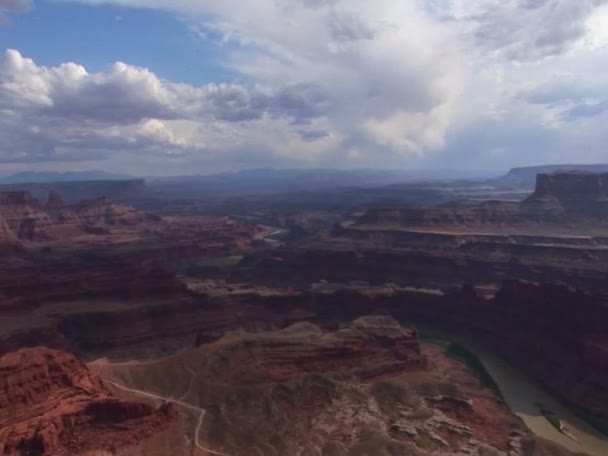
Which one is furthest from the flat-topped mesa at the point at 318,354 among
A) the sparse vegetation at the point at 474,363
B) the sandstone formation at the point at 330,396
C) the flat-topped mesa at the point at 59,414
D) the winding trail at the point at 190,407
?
the flat-topped mesa at the point at 59,414

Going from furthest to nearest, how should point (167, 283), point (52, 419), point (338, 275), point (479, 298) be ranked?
A: point (338, 275) → point (167, 283) → point (479, 298) → point (52, 419)

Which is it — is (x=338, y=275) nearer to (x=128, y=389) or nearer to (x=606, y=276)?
(x=606, y=276)

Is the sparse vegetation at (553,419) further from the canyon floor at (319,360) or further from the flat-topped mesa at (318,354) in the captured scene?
the flat-topped mesa at (318,354)

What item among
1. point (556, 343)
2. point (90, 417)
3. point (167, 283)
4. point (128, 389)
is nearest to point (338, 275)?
point (167, 283)

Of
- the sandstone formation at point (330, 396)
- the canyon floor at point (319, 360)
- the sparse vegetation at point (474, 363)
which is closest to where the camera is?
the canyon floor at point (319, 360)

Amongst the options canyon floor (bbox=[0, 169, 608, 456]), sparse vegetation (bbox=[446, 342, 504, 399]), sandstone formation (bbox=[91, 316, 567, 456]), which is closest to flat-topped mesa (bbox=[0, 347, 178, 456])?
canyon floor (bbox=[0, 169, 608, 456])

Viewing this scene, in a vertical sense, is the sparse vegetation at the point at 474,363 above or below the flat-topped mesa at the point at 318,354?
below
